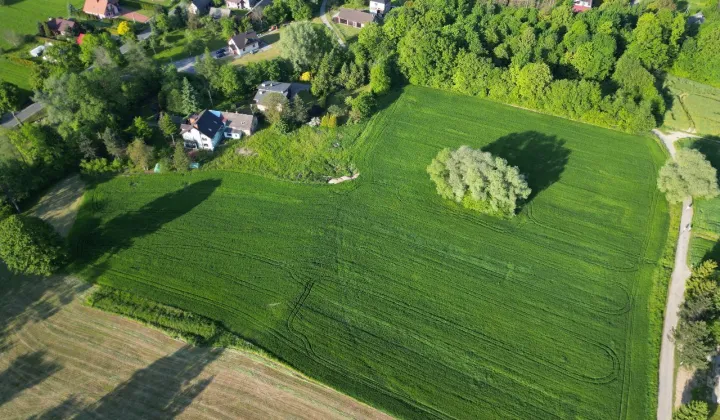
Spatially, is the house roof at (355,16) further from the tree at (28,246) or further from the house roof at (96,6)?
the tree at (28,246)

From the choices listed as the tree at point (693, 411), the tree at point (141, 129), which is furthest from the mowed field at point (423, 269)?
the tree at point (141, 129)

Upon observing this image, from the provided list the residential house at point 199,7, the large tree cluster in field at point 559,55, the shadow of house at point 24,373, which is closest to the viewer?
the shadow of house at point 24,373

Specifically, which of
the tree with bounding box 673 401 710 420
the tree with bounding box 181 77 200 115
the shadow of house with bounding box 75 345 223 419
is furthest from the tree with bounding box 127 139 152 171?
the tree with bounding box 673 401 710 420

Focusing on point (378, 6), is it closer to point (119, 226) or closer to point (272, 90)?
point (272, 90)

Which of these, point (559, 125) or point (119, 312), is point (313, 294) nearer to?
point (119, 312)

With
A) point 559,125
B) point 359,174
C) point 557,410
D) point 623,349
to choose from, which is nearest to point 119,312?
point 359,174
